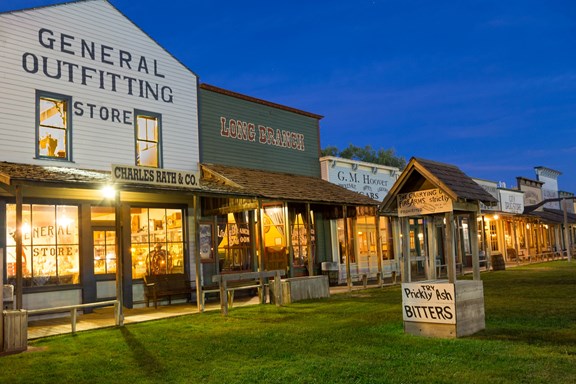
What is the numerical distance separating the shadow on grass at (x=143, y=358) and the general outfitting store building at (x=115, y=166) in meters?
2.06

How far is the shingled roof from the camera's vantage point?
15086mm

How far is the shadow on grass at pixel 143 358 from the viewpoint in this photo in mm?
7054

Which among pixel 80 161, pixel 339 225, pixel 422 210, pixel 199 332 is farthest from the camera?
pixel 339 225

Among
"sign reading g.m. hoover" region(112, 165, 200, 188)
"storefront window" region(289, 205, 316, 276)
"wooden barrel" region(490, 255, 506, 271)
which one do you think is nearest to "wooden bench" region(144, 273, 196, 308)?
"sign reading g.m. hoover" region(112, 165, 200, 188)

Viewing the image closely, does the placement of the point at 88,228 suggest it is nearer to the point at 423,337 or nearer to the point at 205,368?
the point at 205,368

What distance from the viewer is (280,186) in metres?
16.5

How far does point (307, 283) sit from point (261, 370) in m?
8.01

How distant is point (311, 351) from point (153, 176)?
18.7 feet

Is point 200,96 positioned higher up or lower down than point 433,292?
higher up

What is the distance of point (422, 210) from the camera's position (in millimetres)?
9125

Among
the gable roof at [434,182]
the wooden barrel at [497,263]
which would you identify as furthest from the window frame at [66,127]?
the wooden barrel at [497,263]

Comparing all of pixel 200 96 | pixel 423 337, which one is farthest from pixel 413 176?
pixel 200 96

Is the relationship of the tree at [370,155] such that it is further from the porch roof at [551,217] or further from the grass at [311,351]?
the grass at [311,351]

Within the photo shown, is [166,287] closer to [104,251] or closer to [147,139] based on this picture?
[104,251]
